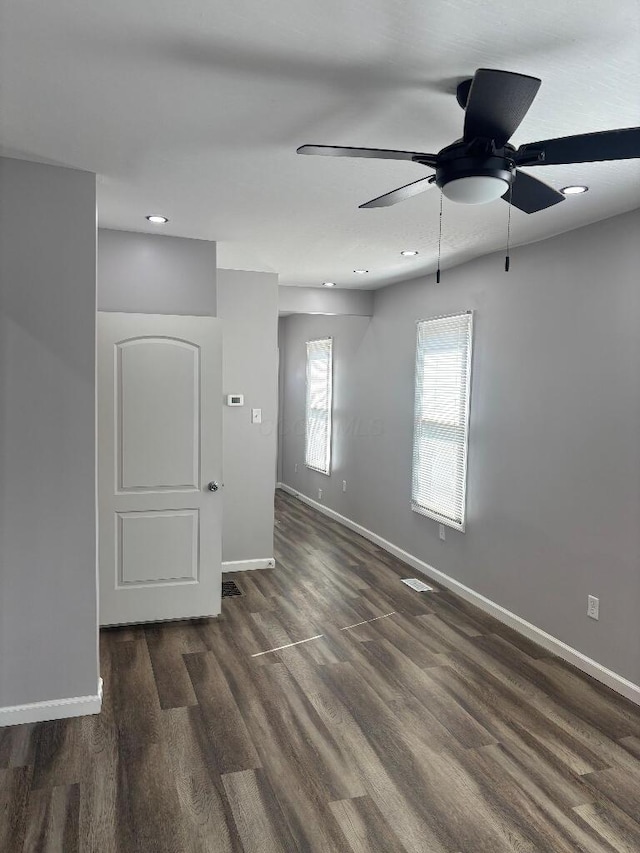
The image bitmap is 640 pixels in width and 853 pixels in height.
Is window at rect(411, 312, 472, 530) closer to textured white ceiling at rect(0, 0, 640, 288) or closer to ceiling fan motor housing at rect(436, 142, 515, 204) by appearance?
textured white ceiling at rect(0, 0, 640, 288)

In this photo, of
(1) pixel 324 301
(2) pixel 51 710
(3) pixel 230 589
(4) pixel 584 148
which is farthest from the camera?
(1) pixel 324 301

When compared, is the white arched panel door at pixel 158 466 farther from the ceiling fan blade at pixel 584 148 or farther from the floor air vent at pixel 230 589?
the ceiling fan blade at pixel 584 148

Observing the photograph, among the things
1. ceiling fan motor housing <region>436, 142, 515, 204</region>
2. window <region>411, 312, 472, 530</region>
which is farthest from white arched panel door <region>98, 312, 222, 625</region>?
ceiling fan motor housing <region>436, 142, 515, 204</region>

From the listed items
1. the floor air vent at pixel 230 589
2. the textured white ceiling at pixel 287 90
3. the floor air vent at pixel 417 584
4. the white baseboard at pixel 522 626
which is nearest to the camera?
the textured white ceiling at pixel 287 90

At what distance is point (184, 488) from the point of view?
159 inches

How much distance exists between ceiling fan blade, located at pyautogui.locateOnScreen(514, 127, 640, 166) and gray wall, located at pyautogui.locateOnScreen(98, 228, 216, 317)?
273cm

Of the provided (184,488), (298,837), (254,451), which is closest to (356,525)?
(254,451)

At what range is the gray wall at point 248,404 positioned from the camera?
5039mm

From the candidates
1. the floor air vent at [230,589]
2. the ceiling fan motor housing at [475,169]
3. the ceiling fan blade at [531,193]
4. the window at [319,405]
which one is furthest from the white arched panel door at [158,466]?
the window at [319,405]

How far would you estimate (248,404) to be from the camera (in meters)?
5.14

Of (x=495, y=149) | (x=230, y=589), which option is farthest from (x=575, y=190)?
(x=230, y=589)

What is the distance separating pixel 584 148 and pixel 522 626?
3186 mm

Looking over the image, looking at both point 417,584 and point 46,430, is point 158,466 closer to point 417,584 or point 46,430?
point 46,430

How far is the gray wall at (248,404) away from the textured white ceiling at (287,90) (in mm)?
1683
